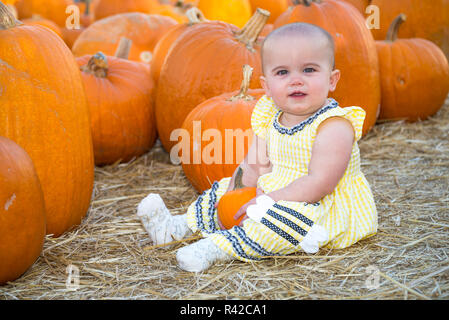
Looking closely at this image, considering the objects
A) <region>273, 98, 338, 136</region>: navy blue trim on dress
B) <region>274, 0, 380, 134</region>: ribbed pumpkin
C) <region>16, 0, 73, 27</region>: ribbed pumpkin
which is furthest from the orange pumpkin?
<region>16, 0, 73, 27</region>: ribbed pumpkin

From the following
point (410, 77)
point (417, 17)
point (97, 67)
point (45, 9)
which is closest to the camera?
point (97, 67)

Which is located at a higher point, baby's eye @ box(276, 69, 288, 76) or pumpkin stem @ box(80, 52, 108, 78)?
baby's eye @ box(276, 69, 288, 76)

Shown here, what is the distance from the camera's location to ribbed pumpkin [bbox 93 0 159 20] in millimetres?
6458

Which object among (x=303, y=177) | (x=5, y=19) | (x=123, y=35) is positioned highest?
(x=5, y=19)

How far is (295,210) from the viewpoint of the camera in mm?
2059

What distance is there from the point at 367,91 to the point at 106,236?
2214 millimetres

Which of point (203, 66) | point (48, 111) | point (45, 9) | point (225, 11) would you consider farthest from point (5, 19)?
point (45, 9)

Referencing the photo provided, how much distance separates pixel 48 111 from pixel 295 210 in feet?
3.91

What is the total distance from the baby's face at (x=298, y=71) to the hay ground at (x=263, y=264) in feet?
2.05

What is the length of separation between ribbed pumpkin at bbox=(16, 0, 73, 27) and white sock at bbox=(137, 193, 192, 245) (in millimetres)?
5509

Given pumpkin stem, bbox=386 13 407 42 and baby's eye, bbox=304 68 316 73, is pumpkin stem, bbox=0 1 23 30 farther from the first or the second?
pumpkin stem, bbox=386 13 407 42

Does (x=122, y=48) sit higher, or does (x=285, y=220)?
(x=122, y=48)

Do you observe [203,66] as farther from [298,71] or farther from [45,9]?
[45,9]

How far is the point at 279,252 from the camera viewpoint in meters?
2.12
